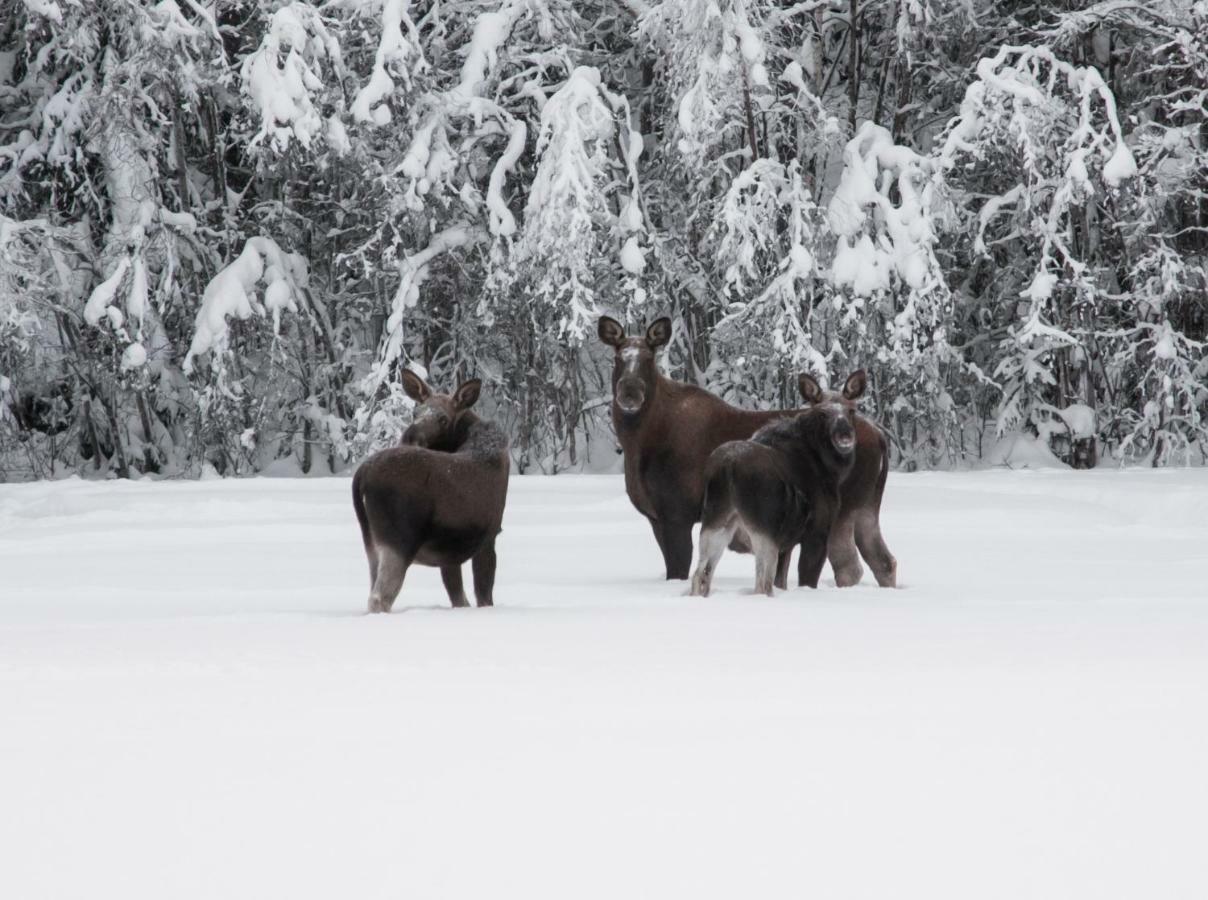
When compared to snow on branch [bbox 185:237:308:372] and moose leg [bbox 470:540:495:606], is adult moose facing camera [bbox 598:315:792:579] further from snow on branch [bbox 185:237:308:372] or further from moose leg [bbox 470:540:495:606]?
snow on branch [bbox 185:237:308:372]

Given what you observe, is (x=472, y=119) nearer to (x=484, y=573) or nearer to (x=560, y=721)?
(x=484, y=573)

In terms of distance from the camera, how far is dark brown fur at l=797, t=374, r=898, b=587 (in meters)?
8.03

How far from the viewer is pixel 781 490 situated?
718cm

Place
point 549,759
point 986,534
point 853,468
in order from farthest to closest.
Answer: point 986,534, point 853,468, point 549,759

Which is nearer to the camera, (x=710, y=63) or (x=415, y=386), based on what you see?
(x=415, y=386)

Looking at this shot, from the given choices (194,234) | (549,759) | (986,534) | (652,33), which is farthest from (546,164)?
(549,759)

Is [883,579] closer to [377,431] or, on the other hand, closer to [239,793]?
[239,793]

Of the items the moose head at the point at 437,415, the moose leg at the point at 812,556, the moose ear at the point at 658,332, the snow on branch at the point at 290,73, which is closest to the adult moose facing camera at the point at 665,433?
the moose ear at the point at 658,332

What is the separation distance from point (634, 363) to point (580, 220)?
8816 mm

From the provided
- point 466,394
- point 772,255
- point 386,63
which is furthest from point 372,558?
point 386,63

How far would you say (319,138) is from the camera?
59.3ft

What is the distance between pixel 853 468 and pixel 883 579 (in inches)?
26.8

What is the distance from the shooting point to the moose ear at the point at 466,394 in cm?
717

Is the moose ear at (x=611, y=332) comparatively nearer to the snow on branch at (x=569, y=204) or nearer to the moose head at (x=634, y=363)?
the moose head at (x=634, y=363)
